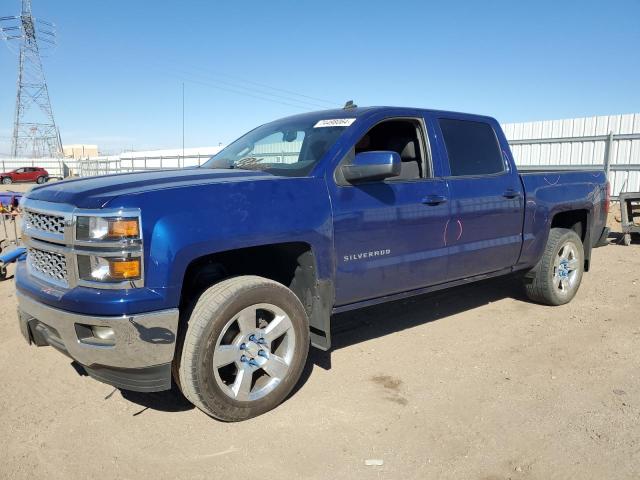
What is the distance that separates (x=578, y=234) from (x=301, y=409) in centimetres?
424

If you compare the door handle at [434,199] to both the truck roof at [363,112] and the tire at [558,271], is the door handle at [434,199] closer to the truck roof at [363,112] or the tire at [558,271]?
the truck roof at [363,112]

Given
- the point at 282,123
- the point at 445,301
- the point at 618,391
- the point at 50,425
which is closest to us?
the point at 50,425

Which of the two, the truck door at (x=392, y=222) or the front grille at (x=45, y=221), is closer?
the front grille at (x=45, y=221)

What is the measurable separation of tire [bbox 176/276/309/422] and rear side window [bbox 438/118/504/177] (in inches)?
79.8

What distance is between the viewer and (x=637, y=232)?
9.41m

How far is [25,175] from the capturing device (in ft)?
126

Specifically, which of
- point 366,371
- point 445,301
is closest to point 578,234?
point 445,301

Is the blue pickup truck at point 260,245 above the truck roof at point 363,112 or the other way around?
the other way around

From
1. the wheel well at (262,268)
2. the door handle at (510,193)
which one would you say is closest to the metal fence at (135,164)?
the door handle at (510,193)

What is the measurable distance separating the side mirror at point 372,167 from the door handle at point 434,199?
610 millimetres

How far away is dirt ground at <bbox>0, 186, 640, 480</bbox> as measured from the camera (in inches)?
106

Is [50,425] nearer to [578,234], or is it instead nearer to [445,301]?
[445,301]

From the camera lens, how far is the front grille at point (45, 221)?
286cm

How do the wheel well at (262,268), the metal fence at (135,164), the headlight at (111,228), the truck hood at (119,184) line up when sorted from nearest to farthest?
the headlight at (111,228) < the truck hood at (119,184) < the wheel well at (262,268) < the metal fence at (135,164)
